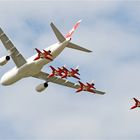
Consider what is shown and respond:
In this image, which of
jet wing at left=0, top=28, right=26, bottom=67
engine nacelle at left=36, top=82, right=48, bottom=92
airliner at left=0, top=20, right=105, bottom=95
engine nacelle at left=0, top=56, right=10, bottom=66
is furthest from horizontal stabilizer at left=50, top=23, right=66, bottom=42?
engine nacelle at left=36, top=82, right=48, bottom=92

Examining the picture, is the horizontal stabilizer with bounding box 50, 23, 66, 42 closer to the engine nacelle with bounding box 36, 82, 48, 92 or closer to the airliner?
the airliner

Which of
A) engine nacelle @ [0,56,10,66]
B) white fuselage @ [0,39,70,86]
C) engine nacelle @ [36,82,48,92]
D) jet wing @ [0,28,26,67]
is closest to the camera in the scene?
white fuselage @ [0,39,70,86]

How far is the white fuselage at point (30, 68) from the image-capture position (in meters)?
119

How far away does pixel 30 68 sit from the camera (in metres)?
122

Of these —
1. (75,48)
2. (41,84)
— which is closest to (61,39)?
(75,48)

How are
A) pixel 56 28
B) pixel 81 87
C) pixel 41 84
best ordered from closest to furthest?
pixel 56 28, pixel 81 87, pixel 41 84

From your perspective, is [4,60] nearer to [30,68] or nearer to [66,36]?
[30,68]

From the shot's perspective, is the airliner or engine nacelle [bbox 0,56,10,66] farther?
engine nacelle [bbox 0,56,10,66]

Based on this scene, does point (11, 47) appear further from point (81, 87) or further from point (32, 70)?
point (81, 87)

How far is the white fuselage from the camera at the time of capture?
4680 inches

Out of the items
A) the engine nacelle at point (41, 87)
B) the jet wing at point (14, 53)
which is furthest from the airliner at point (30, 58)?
the engine nacelle at point (41, 87)

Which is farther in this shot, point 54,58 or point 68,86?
point 68,86

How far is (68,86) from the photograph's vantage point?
134 metres

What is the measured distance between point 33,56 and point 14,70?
4.21 m
